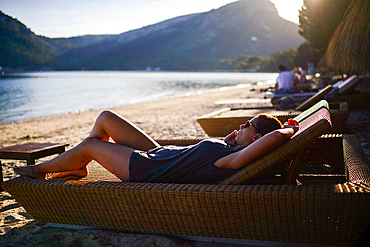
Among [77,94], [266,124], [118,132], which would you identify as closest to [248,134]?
[266,124]

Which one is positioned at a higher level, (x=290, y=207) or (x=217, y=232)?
(x=290, y=207)

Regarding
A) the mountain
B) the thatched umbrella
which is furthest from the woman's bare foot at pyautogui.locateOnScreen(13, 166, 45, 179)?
Answer: the mountain

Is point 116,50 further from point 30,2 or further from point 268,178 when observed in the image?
point 268,178

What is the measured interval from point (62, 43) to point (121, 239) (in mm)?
165184

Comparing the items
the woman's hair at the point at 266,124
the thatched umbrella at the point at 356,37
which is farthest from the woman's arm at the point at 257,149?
the thatched umbrella at the point at 356,37

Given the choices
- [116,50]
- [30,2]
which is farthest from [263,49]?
[30,2]

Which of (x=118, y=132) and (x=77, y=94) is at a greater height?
(x=118, y=132)

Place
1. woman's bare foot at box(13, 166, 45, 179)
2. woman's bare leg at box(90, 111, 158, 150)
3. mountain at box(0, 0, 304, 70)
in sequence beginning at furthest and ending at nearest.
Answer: mountain at box(0, 0, 304, 70) < woman's bare leg at box(90, 111, 158, 150) < woman's bare foot at box(13, 166, 45, 179)

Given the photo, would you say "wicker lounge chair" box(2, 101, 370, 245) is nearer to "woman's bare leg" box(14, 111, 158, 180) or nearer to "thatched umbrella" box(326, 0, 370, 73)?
"woman's bare leg" box(14, 111, 158, 180)

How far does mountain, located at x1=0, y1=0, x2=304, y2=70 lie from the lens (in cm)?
14325

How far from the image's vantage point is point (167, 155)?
6.95ft

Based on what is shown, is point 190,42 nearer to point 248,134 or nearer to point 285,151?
point 248,134

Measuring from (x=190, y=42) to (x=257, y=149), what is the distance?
6658 inches

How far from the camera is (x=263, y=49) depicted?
163000 mm
